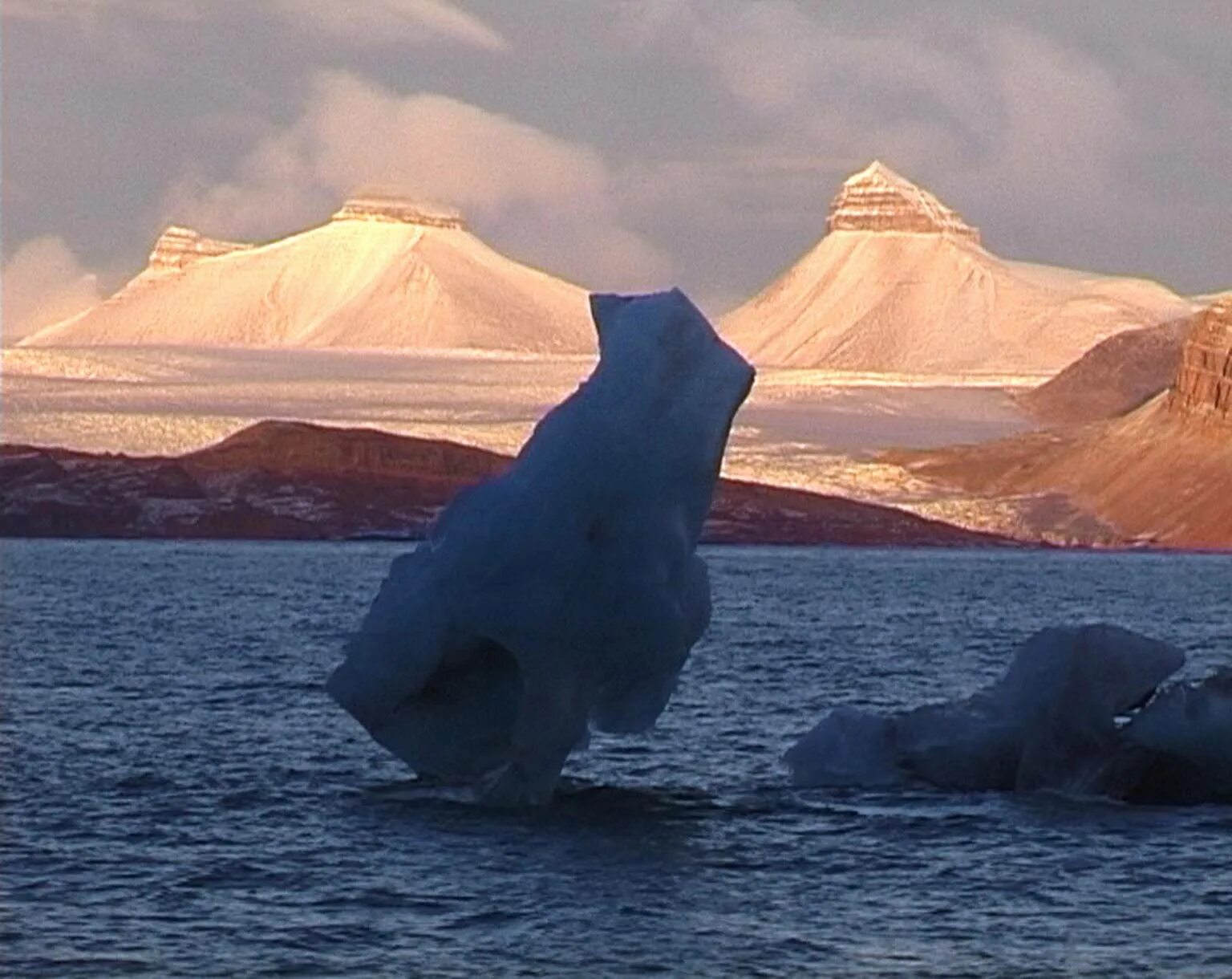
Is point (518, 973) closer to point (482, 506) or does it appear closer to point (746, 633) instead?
point (482, 506)

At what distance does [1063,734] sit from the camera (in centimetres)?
3653

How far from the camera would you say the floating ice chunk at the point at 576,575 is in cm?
3372

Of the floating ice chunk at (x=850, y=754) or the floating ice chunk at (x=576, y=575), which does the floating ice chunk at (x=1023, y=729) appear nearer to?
the floating ice chunk at (x=850, y=754)

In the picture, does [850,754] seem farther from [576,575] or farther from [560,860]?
[560,860]

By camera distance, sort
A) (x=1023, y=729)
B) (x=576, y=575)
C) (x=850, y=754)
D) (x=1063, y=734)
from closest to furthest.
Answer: (x=576, y=575) → (x=1063, y=734) → (x=1023, y=729) → (x=850, y=754)

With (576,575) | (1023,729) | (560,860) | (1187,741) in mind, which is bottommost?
(560,860)

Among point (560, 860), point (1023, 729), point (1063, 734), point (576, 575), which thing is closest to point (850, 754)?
point (1023, 729)

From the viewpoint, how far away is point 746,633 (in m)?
80.1

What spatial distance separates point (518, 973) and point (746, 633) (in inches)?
2141

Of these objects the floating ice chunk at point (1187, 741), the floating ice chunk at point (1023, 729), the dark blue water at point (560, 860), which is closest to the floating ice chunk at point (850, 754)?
the floating ice chunk at point (1023, 729)

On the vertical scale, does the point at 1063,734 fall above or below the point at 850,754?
above

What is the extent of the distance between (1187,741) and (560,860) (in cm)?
844

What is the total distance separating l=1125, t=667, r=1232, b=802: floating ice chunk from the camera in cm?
3491

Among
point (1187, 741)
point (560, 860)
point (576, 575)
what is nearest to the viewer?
point (560, 860)
